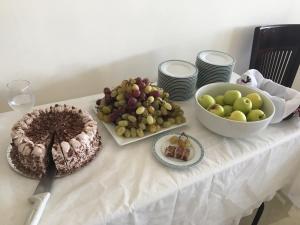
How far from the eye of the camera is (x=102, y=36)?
982mm

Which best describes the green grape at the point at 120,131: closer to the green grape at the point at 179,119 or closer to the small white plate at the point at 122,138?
the small white plate at the point at 122,138

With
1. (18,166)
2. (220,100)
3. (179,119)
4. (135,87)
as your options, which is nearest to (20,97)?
(18,166)

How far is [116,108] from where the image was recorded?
80 cm

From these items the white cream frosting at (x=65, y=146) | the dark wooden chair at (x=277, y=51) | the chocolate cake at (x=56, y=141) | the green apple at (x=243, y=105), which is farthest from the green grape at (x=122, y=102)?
the dark wooden chair at (x=277, y=51)

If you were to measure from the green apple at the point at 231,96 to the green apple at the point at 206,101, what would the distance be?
1.6 inches

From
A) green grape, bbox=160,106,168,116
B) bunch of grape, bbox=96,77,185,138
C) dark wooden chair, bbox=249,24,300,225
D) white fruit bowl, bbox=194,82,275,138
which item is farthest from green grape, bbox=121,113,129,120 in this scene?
dark wooden chair, bbox=249,24,300,225

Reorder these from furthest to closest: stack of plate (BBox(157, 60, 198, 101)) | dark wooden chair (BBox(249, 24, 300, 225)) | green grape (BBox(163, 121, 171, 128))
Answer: dark wooden chair (BBox(249, 24, 300, 225))
stack of plate (BBox(157, 60, 198, 101))
green grape (BBox(163, 121, 171, 128))

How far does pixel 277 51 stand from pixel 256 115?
0.75m

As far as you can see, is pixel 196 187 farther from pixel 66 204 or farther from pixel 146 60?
pixel 146 60

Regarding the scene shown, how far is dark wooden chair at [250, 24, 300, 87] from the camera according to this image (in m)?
1.31

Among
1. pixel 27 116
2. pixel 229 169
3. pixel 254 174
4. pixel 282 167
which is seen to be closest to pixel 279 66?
pixel 282 167

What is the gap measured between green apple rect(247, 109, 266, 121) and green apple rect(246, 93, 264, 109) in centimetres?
5

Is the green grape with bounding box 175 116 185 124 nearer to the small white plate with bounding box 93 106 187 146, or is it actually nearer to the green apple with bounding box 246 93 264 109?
the small white plate with bounding box 93 106 187 146

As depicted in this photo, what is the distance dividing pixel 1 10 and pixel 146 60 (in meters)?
0.53
